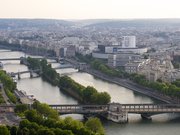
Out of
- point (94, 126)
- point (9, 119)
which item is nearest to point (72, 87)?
point (9, 119)

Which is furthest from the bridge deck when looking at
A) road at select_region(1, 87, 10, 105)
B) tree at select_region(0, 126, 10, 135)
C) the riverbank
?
tree at select_region(0, 126, 10, 135)

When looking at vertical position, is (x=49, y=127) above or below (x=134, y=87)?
above

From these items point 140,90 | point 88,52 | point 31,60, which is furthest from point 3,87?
point 88,52

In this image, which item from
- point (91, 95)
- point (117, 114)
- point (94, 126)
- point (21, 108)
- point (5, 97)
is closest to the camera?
point (94, 126)

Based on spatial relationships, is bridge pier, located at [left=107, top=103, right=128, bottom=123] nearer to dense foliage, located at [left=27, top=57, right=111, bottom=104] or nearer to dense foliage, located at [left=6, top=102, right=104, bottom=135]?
dense foliage, located at [left=27, top=57, right=111, bottom=104]

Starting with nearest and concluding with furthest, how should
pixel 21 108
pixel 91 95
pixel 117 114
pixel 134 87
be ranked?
pixel 21 108 < pixel 117 114 < pixel 91 95 < pixel 134 87

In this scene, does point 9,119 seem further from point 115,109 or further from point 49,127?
point 115,109

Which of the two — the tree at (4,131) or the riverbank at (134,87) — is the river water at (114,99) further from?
the tree at (4,131)

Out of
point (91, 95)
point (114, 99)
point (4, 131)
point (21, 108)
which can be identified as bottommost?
point (114, 99)
